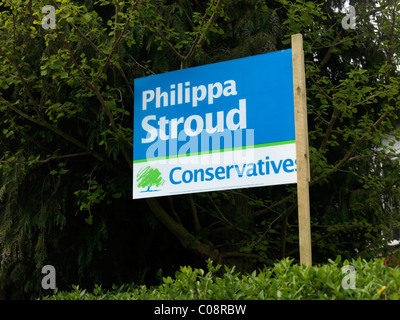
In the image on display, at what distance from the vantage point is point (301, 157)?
4582mm

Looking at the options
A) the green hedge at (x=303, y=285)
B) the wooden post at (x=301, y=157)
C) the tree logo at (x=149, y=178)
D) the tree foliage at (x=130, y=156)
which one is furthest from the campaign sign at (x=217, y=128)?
the tree foliage at (x=130, y=156)

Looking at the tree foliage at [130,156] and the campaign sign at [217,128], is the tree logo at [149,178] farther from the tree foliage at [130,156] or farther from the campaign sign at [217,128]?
the tree foliage at [130,156]

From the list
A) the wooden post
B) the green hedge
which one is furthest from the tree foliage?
the green hedge

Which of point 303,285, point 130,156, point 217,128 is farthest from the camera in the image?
point 130,156

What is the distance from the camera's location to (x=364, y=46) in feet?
28.6

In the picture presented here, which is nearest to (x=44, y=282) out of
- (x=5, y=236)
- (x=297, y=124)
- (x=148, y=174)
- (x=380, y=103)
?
(x=5, y=236)

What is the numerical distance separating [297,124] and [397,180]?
142 inches

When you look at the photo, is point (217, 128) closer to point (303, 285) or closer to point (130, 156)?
point (303, 285)

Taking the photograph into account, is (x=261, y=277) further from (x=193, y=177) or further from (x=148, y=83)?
(x=148, y=83)

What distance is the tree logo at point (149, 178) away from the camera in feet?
17.4

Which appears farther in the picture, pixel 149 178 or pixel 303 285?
pixel 149 178

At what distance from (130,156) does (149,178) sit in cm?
186

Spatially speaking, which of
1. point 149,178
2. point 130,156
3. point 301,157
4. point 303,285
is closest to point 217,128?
point 149,178
